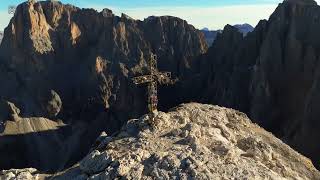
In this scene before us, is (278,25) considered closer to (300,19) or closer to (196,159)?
(300,19)

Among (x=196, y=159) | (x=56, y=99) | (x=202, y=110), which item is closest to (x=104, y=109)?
(x=56, y=99)

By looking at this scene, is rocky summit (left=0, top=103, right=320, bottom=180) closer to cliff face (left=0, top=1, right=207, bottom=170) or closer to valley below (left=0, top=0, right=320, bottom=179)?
valley below (left=0, top=0, right=320, bottom=179)

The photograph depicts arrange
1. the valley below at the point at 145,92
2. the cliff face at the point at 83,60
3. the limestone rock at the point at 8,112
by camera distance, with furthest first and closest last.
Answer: the cliff face at the point at 83,60, the limestone rock at the point at 8,112, the valley below at the point at 145,92

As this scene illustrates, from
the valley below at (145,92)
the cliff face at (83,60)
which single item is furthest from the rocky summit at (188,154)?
the cliff face at (83,60)

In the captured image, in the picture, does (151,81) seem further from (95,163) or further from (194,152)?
(95,163)

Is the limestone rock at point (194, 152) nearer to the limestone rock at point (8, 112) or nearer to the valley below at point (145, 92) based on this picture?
the valley below at point (145, 92)

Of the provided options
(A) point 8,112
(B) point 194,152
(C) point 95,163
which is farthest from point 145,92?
(C) point 95,163
